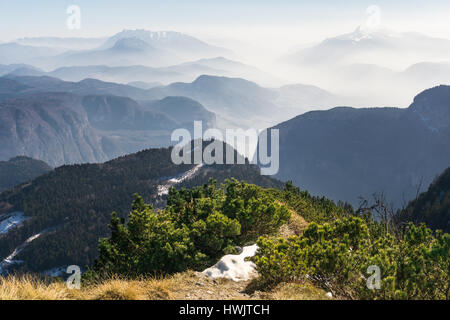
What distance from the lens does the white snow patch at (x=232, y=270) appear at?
14298mm

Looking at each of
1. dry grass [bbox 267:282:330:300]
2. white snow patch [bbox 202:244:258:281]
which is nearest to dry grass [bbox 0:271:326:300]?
dry grass [bbox 267:282:330:300]

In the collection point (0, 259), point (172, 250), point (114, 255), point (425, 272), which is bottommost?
point (0, 259)

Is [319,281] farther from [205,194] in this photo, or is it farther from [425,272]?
[205,194]

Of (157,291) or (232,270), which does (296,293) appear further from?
(157,291)

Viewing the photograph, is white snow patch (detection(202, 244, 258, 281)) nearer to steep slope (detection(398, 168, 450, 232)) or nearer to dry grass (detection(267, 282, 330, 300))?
dry grass (detection(267, 282, 330, 300))

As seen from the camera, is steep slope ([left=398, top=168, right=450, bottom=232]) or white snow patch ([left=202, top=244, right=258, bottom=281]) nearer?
white snow patch ([left=202, top=244, right=258, bottom=281])

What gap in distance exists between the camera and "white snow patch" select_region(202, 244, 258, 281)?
1430 centimetres

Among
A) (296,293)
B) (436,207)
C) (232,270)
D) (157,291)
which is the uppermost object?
(296,293)

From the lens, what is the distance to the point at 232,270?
14.6 meters

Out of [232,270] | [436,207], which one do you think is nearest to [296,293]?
[232,270]

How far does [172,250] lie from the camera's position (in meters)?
15.5

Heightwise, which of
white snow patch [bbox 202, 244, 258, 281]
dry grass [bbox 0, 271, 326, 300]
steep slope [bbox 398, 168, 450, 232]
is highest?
dry grass [bbox 0, 271, 326, 300]
